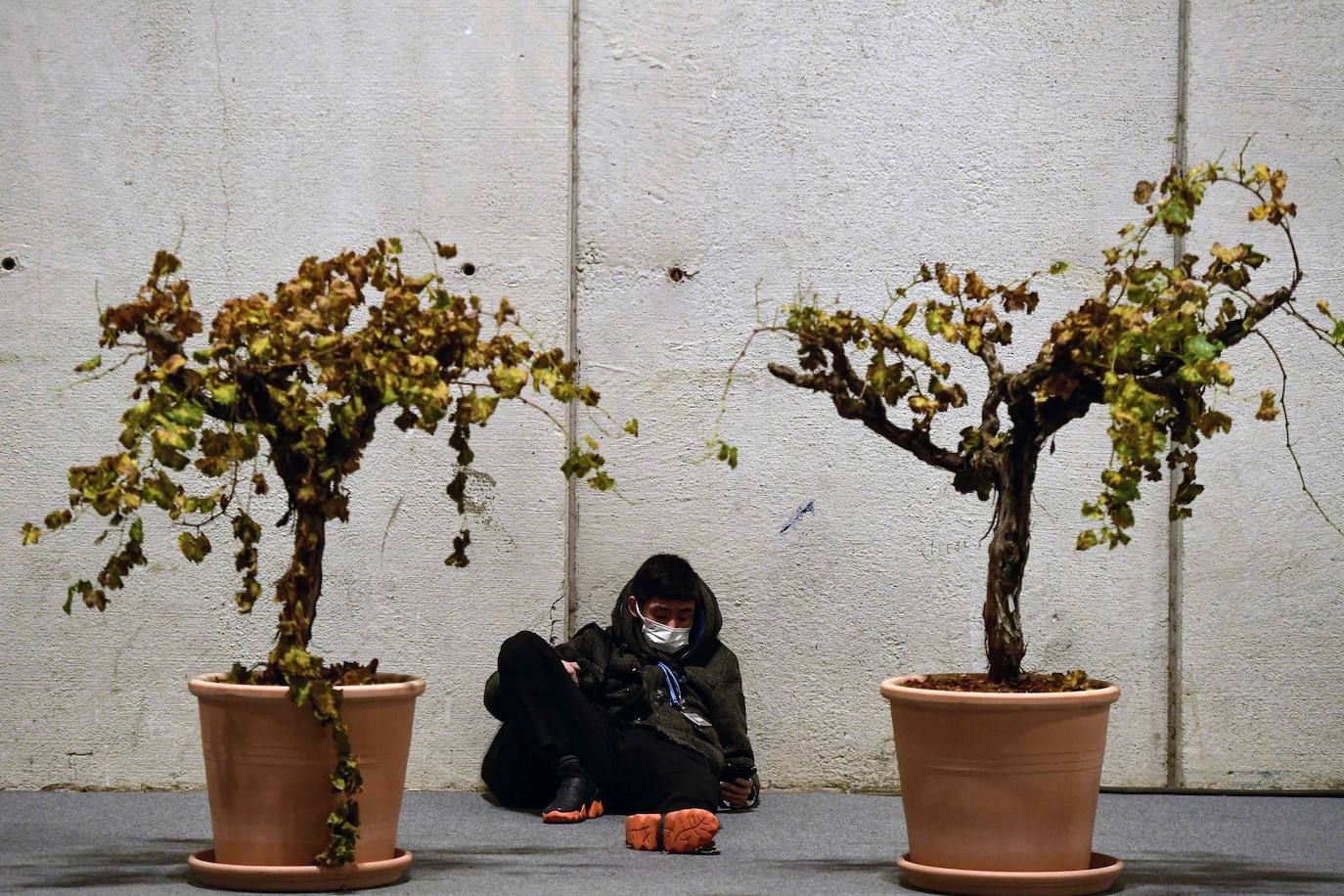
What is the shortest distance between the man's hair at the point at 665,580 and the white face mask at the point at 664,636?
6 cm

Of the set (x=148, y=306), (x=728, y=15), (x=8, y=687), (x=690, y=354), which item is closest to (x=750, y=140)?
(x=728, y=15)

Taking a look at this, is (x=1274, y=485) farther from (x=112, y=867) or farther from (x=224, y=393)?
(x=112, y=867)

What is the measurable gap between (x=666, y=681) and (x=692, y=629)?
159mm

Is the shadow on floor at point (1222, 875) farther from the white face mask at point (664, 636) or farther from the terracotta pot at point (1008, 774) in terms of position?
the white face mask at point (664, 636)

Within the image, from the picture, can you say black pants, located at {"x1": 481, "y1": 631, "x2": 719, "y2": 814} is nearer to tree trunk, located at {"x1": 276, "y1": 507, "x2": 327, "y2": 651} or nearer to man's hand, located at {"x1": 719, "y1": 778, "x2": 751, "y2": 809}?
man's hand, located at {"x1": 719, "y1": 778, "x2": 751, "y2": 809}

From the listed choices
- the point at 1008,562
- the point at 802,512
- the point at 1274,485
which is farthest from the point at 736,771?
the point at 1274,485

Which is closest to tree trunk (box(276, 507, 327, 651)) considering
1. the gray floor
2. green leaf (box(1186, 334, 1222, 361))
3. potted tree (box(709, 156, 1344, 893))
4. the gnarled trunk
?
the gnarled trunk

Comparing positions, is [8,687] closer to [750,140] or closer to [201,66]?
[201,66]

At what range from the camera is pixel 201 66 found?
12.3ft

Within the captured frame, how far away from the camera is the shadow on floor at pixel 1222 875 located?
8.17 feet

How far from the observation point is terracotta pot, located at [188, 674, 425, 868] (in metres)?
2.34

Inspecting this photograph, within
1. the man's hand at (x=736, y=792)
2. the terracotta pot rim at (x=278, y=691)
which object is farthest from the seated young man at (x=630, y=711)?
the terracotta pot rim at (x=278, y=691)

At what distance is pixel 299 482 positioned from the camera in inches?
97.4

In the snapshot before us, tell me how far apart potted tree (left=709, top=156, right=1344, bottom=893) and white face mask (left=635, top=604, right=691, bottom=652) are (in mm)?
1017
